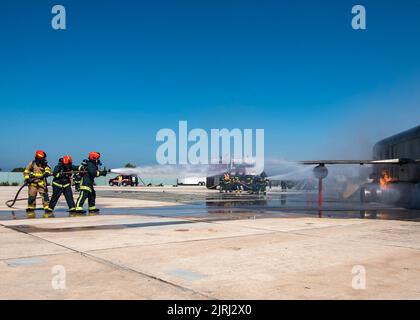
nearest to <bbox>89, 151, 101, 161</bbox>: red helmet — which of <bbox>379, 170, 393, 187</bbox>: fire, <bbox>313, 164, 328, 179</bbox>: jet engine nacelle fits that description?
<bbox>313, 164, 328, 179</bbox>: jet engine nacelle

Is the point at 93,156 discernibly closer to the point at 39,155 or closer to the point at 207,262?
the point at 39,155

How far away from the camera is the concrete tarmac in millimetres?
4285

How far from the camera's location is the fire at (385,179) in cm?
1972

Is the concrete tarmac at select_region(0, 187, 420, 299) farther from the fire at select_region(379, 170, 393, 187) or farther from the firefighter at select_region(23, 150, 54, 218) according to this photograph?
the fire at select_region(379, 170, 393, 187)

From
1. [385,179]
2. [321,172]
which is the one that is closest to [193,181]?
[385,179]

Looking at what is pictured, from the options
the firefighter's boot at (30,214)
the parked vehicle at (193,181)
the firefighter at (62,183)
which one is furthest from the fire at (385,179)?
the parked vehicle at (193,181)

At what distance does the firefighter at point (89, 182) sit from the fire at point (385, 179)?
1374 cm

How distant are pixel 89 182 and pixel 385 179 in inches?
566

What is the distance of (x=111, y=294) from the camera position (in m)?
4.11

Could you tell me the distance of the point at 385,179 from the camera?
20.1m

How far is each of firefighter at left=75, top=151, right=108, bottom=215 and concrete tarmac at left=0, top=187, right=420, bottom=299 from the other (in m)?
3.51

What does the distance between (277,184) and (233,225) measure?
4941 centimetres
